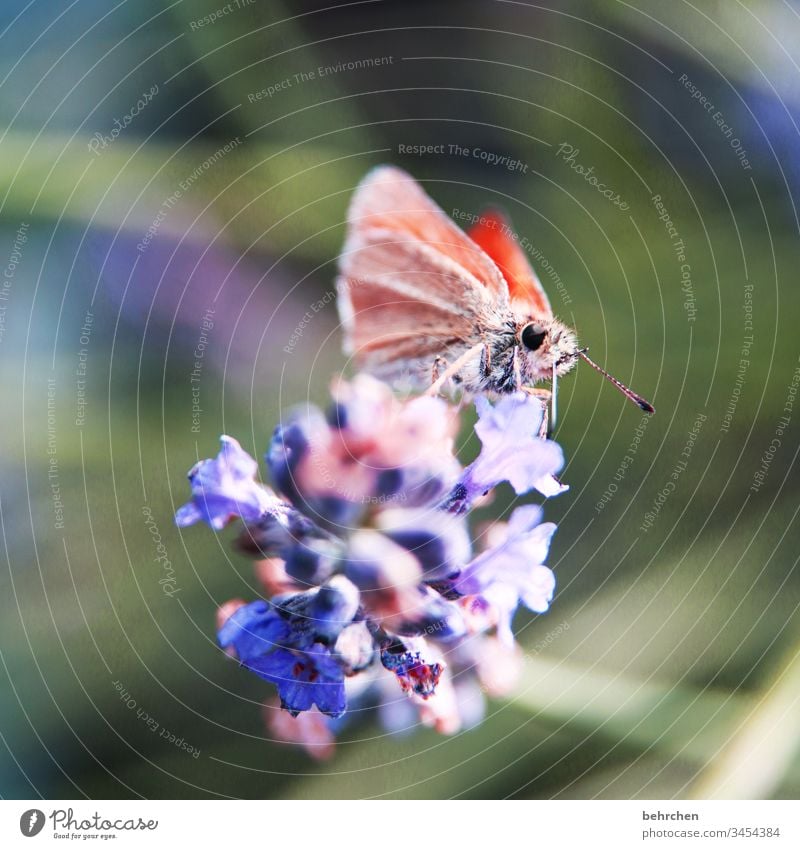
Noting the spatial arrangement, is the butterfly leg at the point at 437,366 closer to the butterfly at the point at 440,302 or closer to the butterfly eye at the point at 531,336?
the butterfly at the point at 440,302

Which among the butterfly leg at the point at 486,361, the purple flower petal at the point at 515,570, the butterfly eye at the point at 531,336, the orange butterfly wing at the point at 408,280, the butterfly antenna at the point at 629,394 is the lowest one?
the purple flower petal at the point at 515,570

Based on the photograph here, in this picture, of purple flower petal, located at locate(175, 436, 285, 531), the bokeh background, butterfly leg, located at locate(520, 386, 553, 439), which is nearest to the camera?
purple flower petal, located at locate(175, 436, 285, 531)

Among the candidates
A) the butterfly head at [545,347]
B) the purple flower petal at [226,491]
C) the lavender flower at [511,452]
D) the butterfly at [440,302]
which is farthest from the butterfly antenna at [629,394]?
the purple flower petal at [226,491]

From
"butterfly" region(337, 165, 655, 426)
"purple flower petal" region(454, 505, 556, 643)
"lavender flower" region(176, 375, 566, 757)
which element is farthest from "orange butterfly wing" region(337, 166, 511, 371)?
"purple flower petal" region(454, 505, 556, 643)

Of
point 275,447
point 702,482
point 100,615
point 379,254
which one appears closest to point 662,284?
point 702,482

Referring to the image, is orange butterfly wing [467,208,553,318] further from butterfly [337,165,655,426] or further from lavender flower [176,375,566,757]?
lavender flower [176,375,566,757]

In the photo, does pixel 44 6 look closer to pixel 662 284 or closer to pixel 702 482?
pixel 662 284

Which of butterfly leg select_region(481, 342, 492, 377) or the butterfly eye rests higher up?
the butterfly eye

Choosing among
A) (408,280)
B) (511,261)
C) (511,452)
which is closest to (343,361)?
(408,280)
